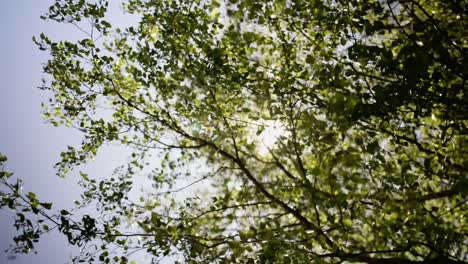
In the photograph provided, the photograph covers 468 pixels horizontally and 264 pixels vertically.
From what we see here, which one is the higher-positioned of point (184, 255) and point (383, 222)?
point (184, 255)

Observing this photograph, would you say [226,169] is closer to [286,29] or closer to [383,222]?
[286,29]

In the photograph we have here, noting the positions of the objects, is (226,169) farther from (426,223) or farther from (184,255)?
(426,223)

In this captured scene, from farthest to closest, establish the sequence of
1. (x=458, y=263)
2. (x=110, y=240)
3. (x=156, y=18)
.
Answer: (x=156, y=18) < (x=110, y=240) < (x=458, y=263)

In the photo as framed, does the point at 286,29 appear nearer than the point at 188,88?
Yes

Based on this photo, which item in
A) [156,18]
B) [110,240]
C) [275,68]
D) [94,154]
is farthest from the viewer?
[94,154]

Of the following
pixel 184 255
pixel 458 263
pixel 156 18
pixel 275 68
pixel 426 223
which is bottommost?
pixel 458 263

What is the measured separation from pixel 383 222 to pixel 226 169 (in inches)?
173

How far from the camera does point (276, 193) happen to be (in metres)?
7.87

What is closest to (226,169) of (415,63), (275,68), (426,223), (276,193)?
(276,193)

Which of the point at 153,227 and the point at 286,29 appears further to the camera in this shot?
the point at 286,29

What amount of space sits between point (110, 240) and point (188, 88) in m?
3.61

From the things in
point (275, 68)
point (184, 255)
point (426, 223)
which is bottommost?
point (426, 223)

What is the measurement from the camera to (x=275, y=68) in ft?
24.4

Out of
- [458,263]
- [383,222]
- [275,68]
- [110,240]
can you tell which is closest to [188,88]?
[275,68]
